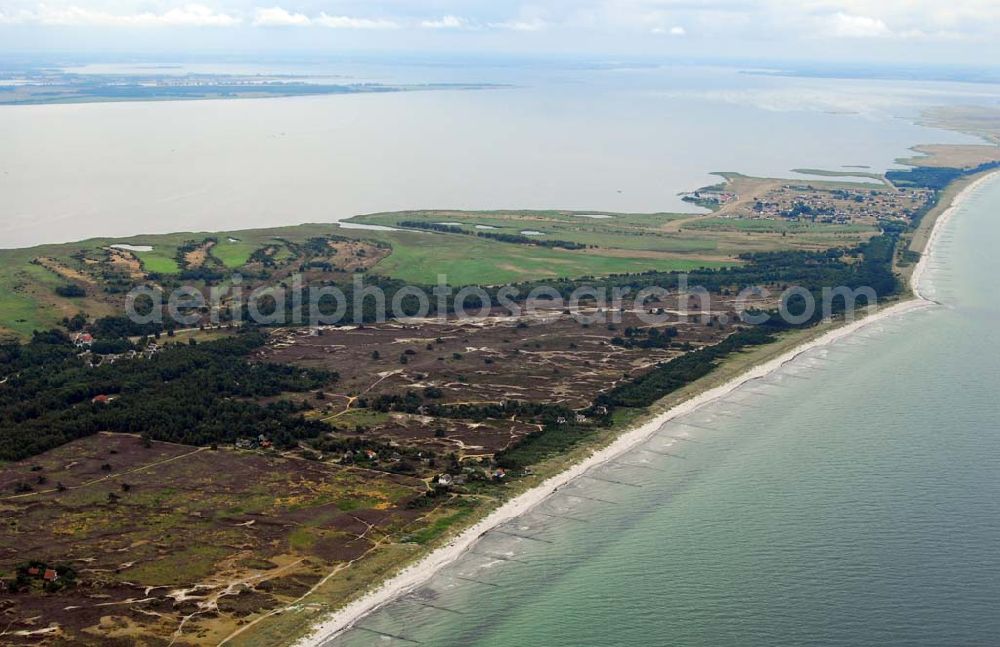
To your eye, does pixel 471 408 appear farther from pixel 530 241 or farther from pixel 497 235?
pixel 497 235

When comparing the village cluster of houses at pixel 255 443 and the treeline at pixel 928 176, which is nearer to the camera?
the village cluster of houses at pixel 255 443

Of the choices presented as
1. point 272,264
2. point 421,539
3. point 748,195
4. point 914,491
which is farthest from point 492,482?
point 748,195

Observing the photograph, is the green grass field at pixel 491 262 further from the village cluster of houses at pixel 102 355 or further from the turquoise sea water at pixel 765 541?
the turquoise sea water at pixel 765 541

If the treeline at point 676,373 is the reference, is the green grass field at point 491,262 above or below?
above

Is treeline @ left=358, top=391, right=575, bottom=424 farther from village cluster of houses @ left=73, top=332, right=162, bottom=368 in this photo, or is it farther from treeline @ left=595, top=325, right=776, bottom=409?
village cluster of houses @ left=73, top=332, right=162, bottom=368

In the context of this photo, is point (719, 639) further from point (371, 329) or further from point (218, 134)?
point (218, 134)

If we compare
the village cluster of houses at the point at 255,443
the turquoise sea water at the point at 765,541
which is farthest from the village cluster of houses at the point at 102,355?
the turquoise sea water at the point at 765,541
